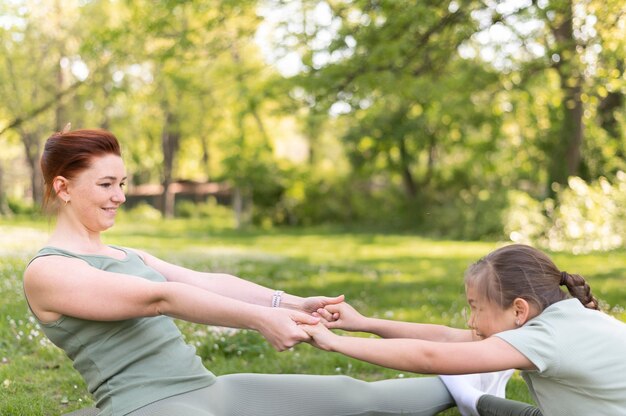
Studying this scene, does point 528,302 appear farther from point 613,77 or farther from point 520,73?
point 520,73

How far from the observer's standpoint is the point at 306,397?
3.96 metres

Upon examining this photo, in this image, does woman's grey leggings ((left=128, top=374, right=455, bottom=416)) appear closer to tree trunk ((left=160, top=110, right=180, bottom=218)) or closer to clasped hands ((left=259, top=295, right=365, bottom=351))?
clasped hands ((left=259, top=295, right=365, bottom=351))

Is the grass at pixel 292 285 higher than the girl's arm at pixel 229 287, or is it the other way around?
the girl's arm at pixel 229 287

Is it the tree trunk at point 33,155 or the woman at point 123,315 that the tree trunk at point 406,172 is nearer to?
the tree trunk at point 33,155

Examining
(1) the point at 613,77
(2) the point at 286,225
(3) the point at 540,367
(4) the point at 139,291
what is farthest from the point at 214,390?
(2) the point at 286,225

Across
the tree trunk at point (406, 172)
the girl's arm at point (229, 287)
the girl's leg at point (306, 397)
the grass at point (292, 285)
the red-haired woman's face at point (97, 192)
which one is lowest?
the grass at point (292, 285)

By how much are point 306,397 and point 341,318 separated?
18.1 inches

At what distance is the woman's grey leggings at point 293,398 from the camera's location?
11.5 ft

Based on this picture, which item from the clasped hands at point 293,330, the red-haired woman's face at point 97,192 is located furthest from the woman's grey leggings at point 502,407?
the red-haired woman's face at point 97,192

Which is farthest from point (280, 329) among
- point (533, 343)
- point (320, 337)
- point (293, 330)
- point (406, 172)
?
point (406, 172)

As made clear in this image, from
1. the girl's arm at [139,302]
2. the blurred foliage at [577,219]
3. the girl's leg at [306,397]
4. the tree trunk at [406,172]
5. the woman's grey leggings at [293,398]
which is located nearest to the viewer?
the girl's arm at [139,302]

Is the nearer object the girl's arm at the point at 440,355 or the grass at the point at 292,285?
the girl's arm at the point at 440,355

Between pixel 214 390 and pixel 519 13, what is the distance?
8346 mm

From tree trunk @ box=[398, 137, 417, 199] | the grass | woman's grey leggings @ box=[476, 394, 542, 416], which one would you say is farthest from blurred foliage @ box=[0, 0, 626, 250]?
woman's grey leggings @ box=[476, 394, 542, 416]
